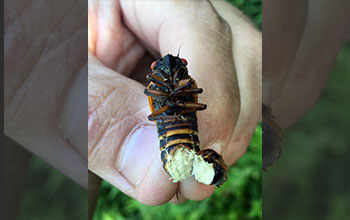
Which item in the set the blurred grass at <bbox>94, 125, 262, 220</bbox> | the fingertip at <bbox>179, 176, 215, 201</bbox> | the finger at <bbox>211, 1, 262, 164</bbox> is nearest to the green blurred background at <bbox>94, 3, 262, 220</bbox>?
the blurred grass at <bbox>94, 125, 262, 220</bbox>

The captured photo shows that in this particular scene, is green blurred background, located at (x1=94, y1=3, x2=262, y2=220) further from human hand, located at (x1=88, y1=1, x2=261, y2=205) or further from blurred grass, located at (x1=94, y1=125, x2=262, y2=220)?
human hand, located at (x1=88, y1=1, x2=261, y2=205)

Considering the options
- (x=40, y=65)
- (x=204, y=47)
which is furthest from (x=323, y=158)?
(x=204, y=47)

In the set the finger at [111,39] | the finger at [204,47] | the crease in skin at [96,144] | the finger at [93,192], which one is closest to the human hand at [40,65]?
the crease in skin at [96,144]

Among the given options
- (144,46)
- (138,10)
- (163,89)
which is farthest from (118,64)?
(163,89)

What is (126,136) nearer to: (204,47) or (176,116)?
(176,116)

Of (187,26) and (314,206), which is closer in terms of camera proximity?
(314,206)

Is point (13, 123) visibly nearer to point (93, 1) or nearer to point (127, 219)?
point (93, 1)
